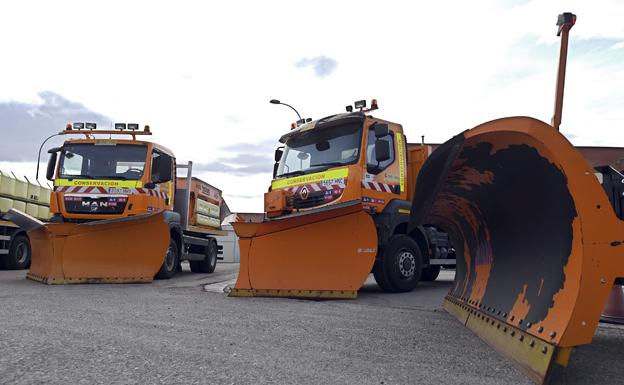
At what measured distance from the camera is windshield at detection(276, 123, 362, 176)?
6965mm

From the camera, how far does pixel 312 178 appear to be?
23.2ft

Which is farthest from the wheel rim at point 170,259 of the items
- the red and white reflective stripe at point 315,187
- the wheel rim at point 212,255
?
the red and white reflective stripe at point 315,187

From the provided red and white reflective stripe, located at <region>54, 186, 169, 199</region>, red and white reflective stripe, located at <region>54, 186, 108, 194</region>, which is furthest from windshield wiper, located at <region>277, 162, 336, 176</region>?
red and white reflective stripe, located at <region>54, 186, 108, 194</region>

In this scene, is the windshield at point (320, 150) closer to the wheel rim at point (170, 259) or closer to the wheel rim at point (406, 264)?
the wheel rim at point (406, 264)

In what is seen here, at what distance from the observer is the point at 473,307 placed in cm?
414

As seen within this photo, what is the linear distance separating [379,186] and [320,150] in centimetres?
107

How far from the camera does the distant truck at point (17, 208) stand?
→ 11.2 meters

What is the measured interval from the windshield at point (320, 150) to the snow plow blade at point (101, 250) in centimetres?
240

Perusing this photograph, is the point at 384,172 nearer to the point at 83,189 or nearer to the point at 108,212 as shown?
the point at 108,212

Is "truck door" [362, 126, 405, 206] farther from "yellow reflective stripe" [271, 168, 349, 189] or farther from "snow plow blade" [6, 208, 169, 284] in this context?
"snow plow blade" [6, 208, 169, 284]

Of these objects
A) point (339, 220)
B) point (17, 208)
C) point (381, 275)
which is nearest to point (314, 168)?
point (339, 220)

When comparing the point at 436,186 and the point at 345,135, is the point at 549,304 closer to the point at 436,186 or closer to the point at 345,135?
the point at 436,186

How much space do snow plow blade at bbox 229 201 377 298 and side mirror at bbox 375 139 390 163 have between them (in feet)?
3.75

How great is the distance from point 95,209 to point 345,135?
4.58 m
